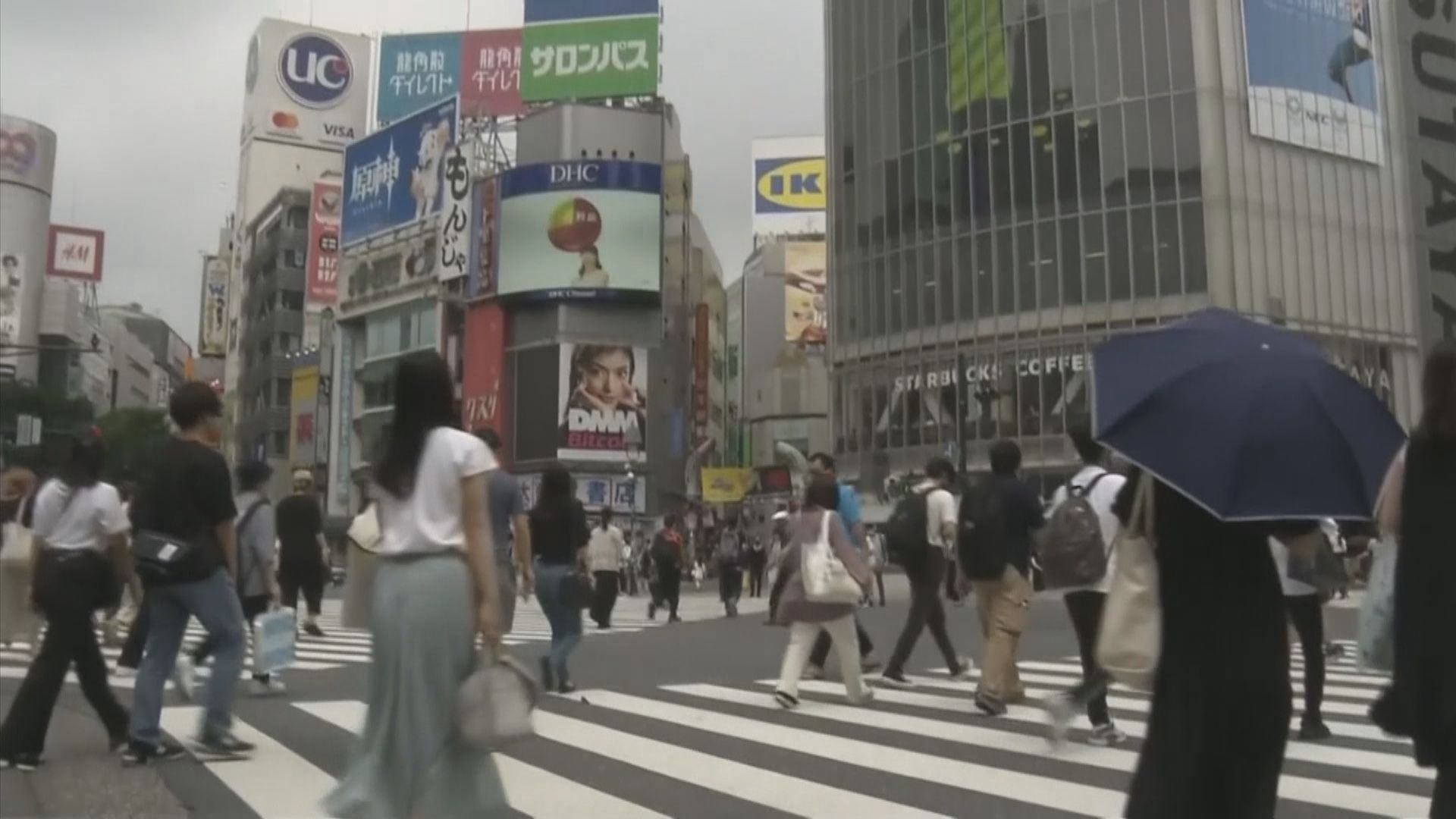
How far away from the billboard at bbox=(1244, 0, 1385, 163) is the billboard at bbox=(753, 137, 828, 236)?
52.5 metres

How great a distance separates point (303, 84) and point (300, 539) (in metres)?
94.1

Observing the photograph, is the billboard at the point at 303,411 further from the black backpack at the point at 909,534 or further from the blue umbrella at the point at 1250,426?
the blue umbrella at the point at 1250,426

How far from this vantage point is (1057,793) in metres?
A: 5.99

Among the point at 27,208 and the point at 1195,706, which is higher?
the point at 27,208

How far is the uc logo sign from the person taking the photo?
98938 mm

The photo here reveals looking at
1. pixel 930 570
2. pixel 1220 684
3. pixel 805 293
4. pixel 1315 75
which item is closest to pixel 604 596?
pixel 930 570

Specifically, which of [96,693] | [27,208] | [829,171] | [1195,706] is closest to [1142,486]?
[1195,706]

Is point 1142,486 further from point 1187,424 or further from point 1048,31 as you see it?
point 1048,31

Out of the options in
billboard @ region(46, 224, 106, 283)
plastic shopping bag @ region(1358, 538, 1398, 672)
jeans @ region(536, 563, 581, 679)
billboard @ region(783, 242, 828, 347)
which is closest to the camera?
plastic shopping bag @ region(1358, 538, 1398, 672)

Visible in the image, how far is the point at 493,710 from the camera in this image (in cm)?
388

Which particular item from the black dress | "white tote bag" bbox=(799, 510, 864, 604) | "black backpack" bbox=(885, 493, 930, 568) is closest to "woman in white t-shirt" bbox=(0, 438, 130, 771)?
"white tote bag" bbox=(799, 510, 864, 604)

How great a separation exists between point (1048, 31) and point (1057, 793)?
44.6 m

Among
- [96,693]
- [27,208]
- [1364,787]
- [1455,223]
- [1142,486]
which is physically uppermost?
[27,208]

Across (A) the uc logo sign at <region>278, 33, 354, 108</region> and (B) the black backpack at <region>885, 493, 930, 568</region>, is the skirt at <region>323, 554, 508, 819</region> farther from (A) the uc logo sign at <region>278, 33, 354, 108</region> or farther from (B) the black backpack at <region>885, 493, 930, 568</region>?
(A) the uc logo sign at <region>278, 33, 354, 108</region>
